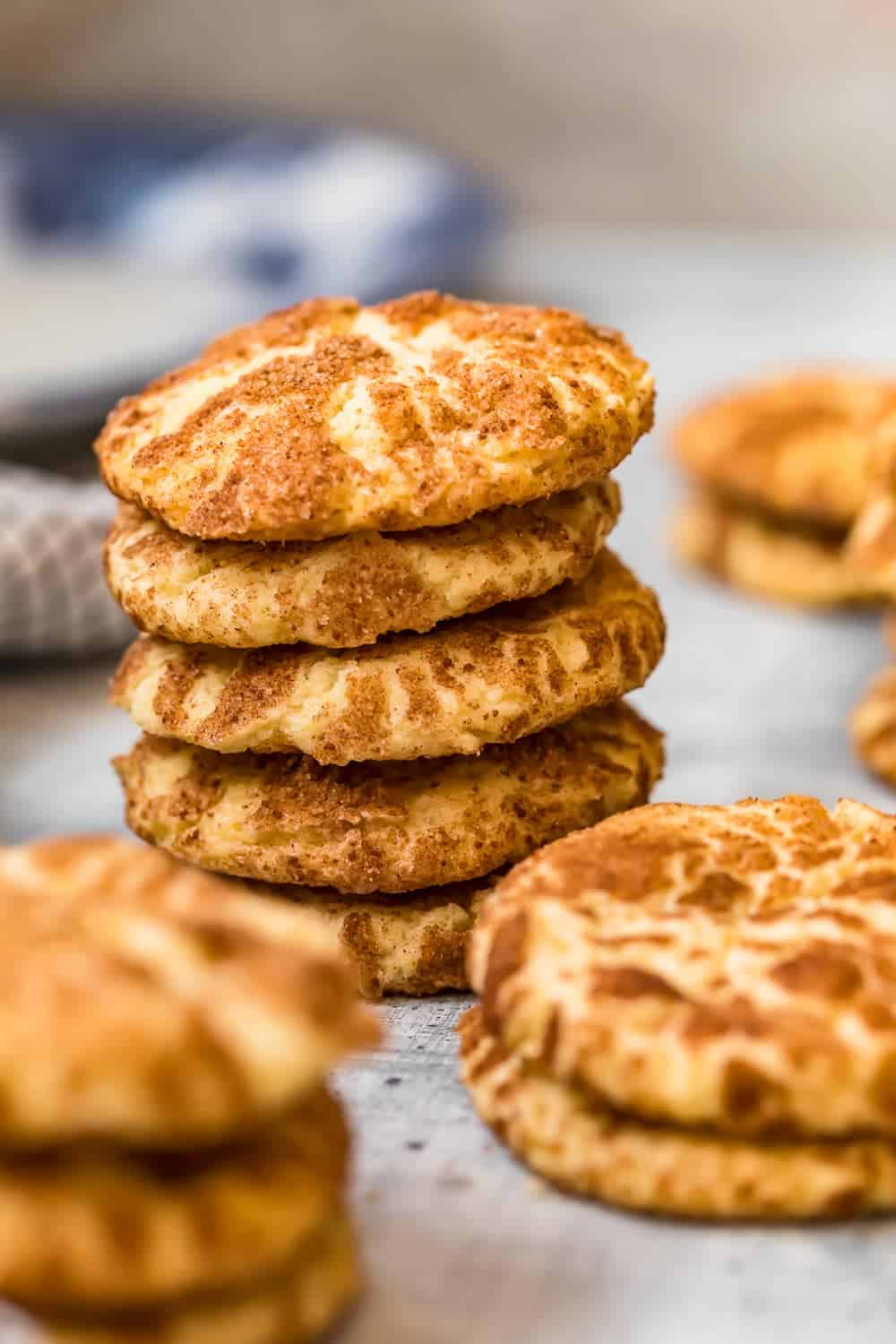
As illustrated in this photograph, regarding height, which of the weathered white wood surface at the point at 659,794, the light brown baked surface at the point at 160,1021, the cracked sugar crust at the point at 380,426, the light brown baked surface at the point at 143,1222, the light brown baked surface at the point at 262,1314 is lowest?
the weathered white wood surface at the point at 659,794

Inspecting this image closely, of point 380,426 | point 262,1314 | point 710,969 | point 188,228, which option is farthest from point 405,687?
point 188,228

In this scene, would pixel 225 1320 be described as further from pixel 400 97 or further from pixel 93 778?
pixel 400 97

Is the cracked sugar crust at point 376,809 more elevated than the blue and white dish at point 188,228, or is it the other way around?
the cracked sugar crust at point 376,809

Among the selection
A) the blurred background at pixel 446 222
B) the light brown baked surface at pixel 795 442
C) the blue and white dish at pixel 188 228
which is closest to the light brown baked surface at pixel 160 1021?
the blurred background at pixel 446 222

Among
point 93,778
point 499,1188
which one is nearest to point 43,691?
point 93,778

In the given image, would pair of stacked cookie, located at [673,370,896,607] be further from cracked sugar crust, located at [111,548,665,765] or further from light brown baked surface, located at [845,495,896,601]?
cracked sugar crust, located at [111,548,665,765]

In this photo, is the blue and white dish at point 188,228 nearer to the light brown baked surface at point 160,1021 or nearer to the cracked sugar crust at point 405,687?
the cracked sugar crust at point 405,687

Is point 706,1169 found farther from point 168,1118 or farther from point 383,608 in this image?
point 383,608

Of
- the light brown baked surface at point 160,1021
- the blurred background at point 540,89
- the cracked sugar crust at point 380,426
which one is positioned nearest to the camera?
the light brown baked surface at point 160,1021

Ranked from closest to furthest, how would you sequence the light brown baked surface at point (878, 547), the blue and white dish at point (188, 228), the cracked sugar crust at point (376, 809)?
the cracked sugar crust at point (376, 809)
the light brown baked surface at point (878, 547)
the blue and white dish at point (188, 228)
